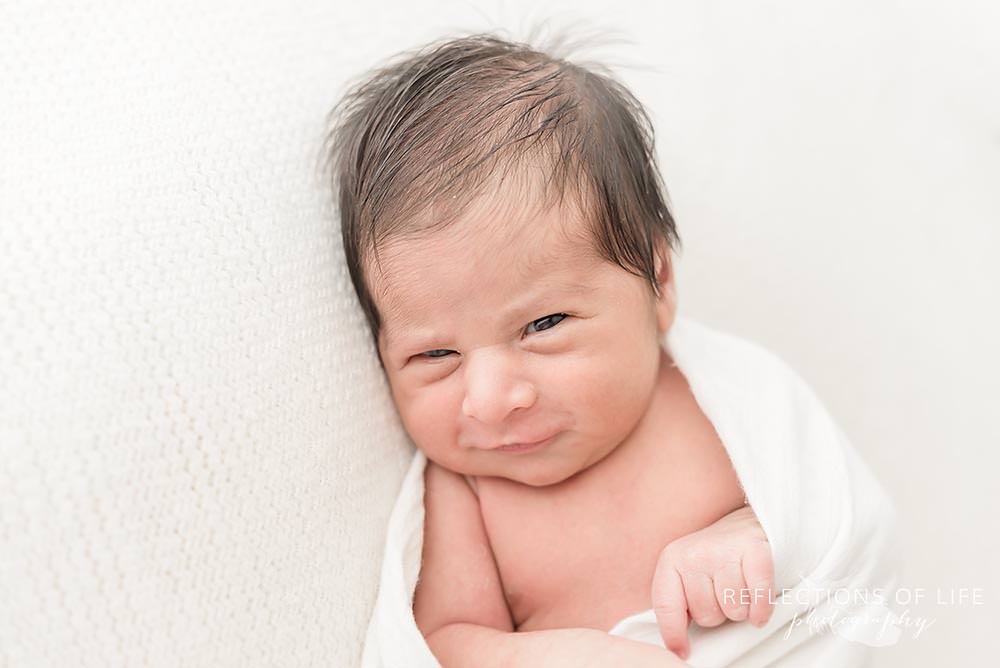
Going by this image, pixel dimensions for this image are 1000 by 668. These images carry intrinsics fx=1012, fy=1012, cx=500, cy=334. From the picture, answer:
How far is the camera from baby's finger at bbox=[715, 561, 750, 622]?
1.01m

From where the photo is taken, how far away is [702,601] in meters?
1.03

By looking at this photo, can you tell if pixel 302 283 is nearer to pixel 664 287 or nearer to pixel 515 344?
pixel 515 344

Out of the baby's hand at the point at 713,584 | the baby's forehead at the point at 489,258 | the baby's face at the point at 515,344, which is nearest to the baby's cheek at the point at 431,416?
the baby's face at the point at 515,344

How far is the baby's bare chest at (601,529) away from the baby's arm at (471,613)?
31mm

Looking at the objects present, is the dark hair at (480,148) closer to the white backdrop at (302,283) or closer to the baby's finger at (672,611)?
the white backdrop at (302,283)

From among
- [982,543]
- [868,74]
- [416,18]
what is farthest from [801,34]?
[982,543]

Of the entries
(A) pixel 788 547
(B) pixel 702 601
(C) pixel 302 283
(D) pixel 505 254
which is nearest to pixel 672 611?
(B) pixel 702 601

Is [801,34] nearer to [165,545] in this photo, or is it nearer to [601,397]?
[601,397]

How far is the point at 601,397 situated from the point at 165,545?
0.47 metres

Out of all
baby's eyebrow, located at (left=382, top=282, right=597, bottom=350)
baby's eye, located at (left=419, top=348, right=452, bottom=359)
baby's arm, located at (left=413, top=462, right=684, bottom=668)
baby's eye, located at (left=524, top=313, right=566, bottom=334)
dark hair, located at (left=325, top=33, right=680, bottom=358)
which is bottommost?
baby's arm, located at (left=413, top=462, right=684, bottom=668)

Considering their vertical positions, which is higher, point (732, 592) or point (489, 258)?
point (489, 258)

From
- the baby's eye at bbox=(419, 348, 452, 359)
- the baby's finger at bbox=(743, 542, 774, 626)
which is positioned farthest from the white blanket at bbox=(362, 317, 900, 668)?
the baby's eye at bbox=(419, 348, 452, 359)

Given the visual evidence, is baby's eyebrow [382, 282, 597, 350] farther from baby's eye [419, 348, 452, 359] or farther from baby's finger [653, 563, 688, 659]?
baby's finger [653, 563, 688, 659]

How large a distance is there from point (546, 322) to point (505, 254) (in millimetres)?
96
